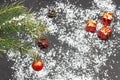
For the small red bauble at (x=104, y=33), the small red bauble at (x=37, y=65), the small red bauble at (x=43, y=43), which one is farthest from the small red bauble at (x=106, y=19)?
the small red bauble at (x=37, y=65)

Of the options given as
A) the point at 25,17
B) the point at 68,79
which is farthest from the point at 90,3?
the point at 25,17

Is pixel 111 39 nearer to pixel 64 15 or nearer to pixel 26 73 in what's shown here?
pixel 64 15

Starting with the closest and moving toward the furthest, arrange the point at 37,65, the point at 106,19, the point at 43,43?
1. the point at 37,65
2. the point at 43,43
3. the point at 106,19

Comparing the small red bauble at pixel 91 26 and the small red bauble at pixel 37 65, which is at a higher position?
the small red bauble at pixel 91 26

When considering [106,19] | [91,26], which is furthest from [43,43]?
[106,19]

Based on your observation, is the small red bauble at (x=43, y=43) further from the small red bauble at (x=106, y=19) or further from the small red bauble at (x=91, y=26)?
the small red bauble at (x=106, y=19)

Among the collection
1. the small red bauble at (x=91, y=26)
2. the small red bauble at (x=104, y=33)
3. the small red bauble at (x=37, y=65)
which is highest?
the small red bauble at (x=91, y=26)

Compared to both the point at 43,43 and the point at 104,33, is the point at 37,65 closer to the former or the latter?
the point at 43,43

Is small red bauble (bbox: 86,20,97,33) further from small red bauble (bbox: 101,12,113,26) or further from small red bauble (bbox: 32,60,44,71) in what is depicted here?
small red bauble (bbox: 32,60,44,71)
